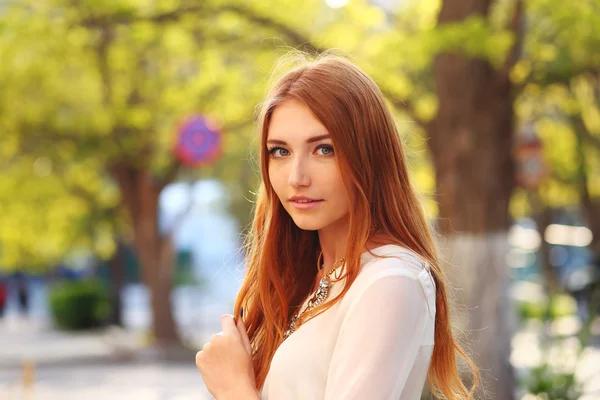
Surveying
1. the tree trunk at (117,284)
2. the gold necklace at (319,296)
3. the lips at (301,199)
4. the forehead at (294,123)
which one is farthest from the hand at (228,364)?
the tree trunk at (117,284)

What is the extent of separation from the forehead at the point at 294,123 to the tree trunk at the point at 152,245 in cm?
1881

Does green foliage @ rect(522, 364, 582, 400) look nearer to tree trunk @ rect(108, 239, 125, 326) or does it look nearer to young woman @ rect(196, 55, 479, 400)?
young woman @ rect(196, 55, 479, 400)

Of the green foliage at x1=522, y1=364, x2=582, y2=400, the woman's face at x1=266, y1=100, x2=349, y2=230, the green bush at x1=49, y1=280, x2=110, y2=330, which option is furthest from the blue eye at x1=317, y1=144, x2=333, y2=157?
the green bush at x1=49, y1=280, x2=110, y2=330

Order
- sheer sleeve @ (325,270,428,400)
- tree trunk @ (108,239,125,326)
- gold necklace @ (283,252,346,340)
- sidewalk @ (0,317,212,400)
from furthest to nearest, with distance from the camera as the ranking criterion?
tree trunk @ (108,239,125,326), sidewalk @ (0,317,212,400), gold necklace @ (283,252,346,340), sheer sleeve @ (325,270,428,400)

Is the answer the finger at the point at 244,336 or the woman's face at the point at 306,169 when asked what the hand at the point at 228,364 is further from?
the woman's face at the point at 306,169

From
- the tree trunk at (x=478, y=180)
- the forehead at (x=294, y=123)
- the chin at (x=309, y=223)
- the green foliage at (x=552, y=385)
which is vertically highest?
the forehead at (x=294, y=123)

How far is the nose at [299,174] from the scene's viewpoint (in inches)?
86.7

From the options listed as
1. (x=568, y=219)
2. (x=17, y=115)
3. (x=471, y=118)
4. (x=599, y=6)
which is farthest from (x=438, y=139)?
(x=568, y=219)

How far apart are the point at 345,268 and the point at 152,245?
19570 mm

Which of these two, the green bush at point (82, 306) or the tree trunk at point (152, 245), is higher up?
the tree trunk at point (152, 245)

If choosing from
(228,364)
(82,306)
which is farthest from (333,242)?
(82,306)

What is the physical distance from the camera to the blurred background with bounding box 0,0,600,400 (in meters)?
9.40

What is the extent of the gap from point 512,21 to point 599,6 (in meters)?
1.25

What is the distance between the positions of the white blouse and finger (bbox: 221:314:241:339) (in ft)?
0.78
